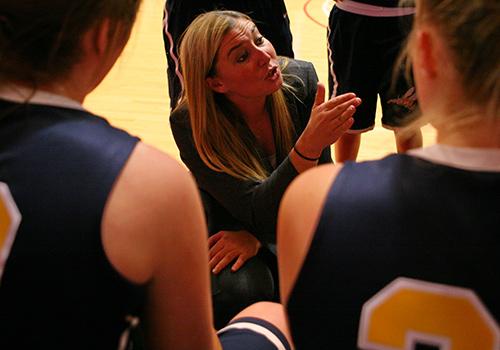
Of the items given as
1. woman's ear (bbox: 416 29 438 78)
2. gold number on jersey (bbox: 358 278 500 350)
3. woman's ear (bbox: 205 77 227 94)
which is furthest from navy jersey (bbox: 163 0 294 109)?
gold number on jersey (bbox: 358 278 500 350)

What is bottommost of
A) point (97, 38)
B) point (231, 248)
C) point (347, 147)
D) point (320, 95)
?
point (347, 147)

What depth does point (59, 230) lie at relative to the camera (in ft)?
2.35

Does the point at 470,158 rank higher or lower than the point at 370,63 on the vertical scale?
→ higher

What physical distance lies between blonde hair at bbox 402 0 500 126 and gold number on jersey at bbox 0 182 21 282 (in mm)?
504

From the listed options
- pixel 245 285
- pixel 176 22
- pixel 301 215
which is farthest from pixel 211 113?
pixel 301 215

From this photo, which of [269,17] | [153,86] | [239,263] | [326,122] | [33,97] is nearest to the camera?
[33,97]

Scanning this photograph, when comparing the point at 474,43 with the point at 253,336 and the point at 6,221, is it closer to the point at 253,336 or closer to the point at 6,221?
the point at 6,221

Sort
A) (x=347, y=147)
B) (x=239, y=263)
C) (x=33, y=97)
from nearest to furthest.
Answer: (x=33, y=97), (x=239, y=263), (x=347, y=147)

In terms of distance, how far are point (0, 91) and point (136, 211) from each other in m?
0.23

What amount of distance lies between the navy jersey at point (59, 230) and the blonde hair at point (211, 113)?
828 millimetres

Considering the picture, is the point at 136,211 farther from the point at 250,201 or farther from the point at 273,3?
the point at 273,3

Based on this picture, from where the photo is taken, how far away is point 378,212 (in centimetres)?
70

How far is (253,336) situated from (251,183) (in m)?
0.54

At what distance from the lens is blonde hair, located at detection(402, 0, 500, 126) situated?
2.16 feet
